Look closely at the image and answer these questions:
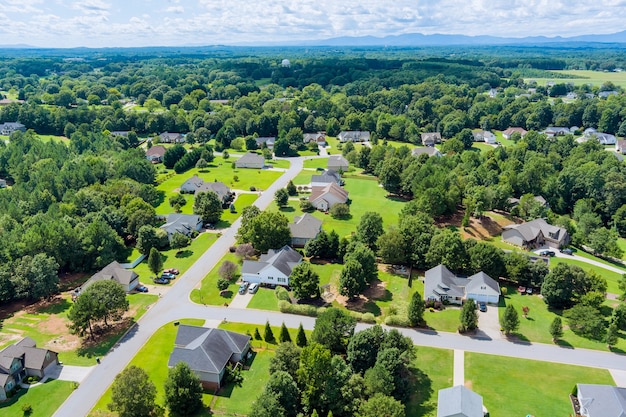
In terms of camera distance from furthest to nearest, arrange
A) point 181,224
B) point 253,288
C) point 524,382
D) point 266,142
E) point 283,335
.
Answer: point 266,142, point 181,224, point 253,288, point 283,335, point 524,382

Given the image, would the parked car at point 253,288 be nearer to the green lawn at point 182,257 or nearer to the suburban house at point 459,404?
the green lawn at point 182,257

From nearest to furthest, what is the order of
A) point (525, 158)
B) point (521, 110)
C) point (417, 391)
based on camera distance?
point (417, 391)
point (525, 158)
point (521, 110)

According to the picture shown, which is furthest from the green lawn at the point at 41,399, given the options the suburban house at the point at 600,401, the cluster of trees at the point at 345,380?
the suburban house at the point at 600,401

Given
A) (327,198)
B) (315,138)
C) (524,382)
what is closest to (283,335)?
(524,382)

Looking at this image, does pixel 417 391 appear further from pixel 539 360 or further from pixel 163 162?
pixel 163 162

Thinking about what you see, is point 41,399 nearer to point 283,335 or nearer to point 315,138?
point 283,335

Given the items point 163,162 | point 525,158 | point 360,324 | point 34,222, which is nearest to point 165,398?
point 360,324

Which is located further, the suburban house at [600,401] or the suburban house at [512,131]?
the suburban house at [512,131]
